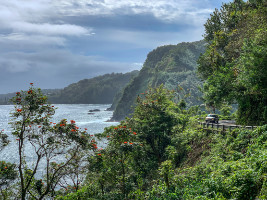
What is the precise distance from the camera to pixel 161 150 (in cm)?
2616

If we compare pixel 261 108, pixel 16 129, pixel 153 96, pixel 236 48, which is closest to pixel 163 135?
pixel 153 96

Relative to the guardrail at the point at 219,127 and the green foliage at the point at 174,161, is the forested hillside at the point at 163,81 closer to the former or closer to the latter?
the green foliage at the point at 174,161

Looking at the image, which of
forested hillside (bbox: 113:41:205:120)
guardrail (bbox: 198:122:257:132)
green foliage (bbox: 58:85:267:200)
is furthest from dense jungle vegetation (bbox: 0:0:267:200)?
forested hillside (bbox: 113:41:205:120)

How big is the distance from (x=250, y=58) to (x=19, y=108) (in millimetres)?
16679

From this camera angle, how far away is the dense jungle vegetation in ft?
39.7

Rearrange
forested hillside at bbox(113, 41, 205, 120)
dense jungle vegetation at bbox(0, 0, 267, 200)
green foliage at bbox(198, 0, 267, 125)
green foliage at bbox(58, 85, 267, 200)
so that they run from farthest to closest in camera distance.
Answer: forested hillside at bbox(113, 41, 205, 120), green foliage at bbox(198, 0, 267, 125), dense jungle vegetation at bbox(0, 0, 267, 200), green foliage at bbox(58, 85, 267, 200)

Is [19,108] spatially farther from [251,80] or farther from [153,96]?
[153,96]

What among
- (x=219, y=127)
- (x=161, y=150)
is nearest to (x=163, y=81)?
(x=161, y=150)

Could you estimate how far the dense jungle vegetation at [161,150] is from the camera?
39.7 ft

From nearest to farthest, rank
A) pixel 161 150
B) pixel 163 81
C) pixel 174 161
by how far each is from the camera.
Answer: pixel 174 161 < pixel 161 150 < pixel 163 81

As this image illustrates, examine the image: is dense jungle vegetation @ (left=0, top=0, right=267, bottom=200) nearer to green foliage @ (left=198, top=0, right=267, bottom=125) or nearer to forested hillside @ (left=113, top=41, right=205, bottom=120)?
green foliage @ (left=198, top=0, right=267, bottom=125)

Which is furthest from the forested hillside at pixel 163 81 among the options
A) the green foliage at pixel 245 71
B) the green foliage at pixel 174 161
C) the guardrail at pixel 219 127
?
the guardrail at pixel 219 127

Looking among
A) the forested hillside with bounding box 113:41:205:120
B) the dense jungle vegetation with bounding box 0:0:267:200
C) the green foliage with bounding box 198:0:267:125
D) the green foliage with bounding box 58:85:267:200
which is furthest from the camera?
the forested hillside with bounding box 113:41:205:120

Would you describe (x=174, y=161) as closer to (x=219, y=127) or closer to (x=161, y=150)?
(x=161, y=150)
